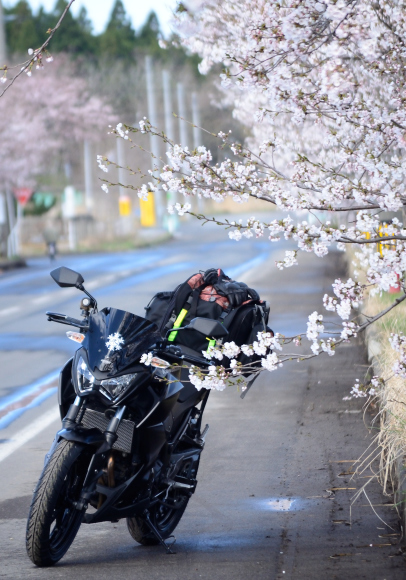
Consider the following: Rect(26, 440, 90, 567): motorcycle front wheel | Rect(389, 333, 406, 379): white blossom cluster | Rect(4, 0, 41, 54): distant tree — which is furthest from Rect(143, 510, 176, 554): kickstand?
Rect(4, 0, 41, 54): distant tree

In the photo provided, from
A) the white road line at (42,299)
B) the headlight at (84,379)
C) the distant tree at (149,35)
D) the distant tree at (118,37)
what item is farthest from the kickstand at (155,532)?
the distant tree at (149,35)

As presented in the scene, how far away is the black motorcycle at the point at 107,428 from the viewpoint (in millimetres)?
4734

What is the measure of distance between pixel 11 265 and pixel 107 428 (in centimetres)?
2800

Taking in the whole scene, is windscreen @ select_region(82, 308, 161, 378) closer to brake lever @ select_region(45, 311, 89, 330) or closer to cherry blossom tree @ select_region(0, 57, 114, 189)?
brake lever @ select_region(45, 311, 89, 330)

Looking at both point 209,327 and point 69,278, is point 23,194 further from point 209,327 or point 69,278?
point 209,327

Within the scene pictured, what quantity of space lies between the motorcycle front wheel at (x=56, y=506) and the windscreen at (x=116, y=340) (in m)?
0.41

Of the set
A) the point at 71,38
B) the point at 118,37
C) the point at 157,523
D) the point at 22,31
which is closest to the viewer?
the point at 157,523

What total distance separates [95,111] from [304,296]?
36184mm

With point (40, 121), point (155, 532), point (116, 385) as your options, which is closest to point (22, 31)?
point (40, 121)

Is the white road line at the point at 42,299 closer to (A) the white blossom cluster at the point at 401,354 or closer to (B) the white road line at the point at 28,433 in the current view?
(B) the white road line at the point at 28,433

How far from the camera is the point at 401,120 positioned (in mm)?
5570

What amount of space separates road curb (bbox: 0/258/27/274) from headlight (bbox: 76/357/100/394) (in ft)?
86.9

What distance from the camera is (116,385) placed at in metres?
4.77

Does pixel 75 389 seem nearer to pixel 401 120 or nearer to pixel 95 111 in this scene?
pixel 401 120
